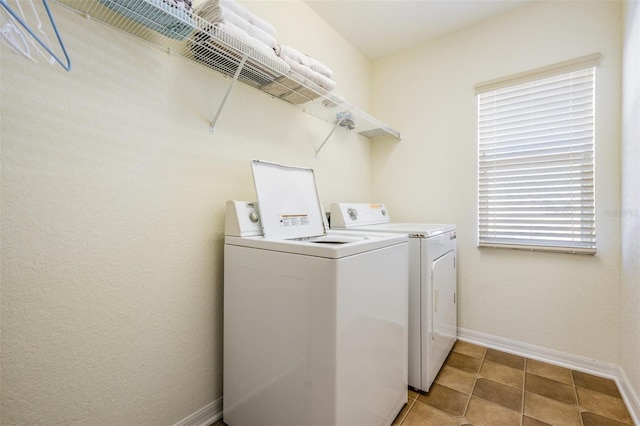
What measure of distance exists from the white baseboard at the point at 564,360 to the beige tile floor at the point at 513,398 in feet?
0.13

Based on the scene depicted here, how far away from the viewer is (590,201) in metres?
1.79

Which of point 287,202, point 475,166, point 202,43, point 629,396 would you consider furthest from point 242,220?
point 629,396

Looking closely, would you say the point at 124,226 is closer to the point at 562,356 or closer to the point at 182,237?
the point at 182,237

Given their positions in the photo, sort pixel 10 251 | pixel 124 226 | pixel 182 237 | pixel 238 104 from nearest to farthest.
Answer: pixel 10 251, pixel 124 226, pixel 182 237, pixel 238 104

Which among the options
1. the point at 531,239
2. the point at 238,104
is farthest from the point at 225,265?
the point at 531,239

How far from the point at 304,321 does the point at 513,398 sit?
4.63ft

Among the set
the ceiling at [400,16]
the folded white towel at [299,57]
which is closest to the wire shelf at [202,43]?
the folded white towel at [299,57]

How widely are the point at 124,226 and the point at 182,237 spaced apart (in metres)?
0.24

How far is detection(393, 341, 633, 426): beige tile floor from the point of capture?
1.38m

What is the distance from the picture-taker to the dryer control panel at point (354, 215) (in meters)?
2.01

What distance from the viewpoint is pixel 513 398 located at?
5.05 ft

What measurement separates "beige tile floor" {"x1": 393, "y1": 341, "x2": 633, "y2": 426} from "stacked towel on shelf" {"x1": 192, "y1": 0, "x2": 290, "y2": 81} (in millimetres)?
1911

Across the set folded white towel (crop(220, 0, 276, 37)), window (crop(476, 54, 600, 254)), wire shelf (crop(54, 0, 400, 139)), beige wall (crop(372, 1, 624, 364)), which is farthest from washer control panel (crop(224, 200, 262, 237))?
window (crop(476, 54, 600, 254))

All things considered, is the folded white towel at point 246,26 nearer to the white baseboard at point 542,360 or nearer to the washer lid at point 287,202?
the washer lid at point 287,202
